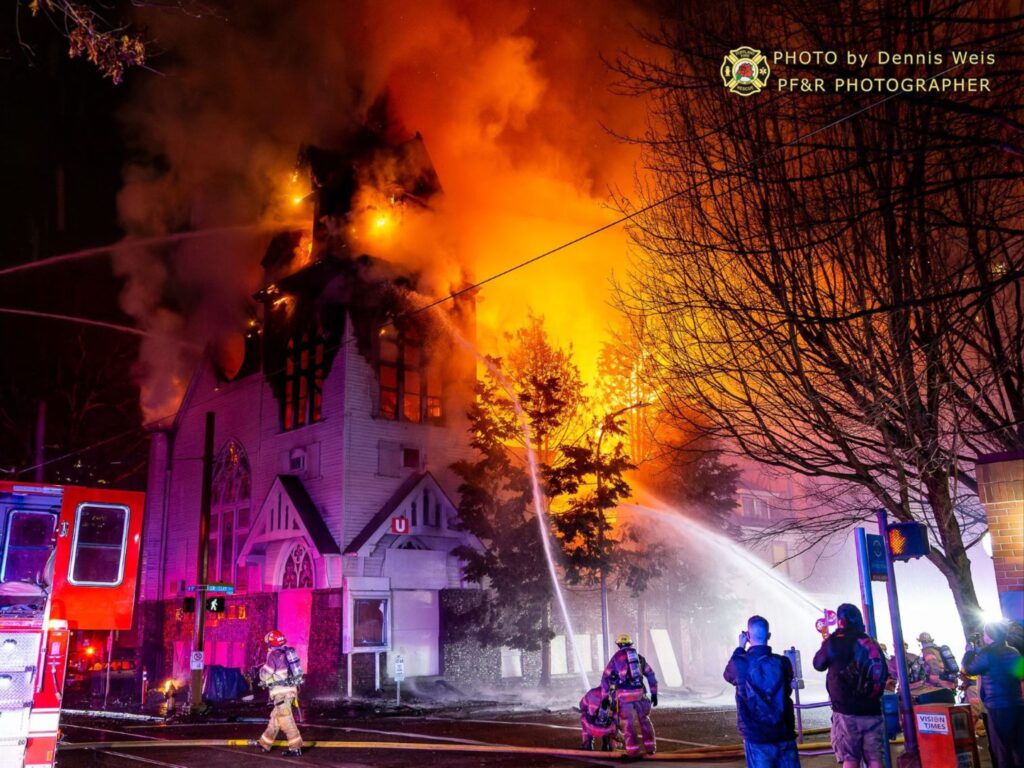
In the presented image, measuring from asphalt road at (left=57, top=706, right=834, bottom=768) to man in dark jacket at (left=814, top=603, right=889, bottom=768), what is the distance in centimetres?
440

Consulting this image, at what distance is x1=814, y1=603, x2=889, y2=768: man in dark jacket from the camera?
24.6ft

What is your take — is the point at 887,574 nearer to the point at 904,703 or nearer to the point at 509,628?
the point at 904,703

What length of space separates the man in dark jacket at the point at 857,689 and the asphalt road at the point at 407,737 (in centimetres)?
440

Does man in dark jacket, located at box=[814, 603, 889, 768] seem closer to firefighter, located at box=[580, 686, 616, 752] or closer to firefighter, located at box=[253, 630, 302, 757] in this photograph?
firefighter, located at box=[580, 686, 616, 752]

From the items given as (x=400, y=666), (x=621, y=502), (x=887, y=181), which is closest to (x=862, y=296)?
(x=887, y=181)

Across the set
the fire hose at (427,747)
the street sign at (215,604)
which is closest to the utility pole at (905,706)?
the fire hose at (427,747)

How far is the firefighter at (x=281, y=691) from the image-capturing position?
12405mm

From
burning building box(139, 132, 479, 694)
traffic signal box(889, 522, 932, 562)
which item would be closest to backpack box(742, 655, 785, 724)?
traffic signal box(889, 522, 932, 562)

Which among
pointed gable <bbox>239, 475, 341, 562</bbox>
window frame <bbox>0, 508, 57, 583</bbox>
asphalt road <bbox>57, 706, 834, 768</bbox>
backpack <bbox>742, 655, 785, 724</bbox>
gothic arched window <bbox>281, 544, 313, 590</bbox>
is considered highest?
pointed gable <bbox>239, 475, 341, 562</bbox>

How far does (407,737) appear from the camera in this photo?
47.9 ft

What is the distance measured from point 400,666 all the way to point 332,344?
9992 mm

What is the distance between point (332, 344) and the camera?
25.4 m

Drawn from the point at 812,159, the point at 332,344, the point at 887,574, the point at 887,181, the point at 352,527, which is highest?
the point at 332,344

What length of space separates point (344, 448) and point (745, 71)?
16610 mm
